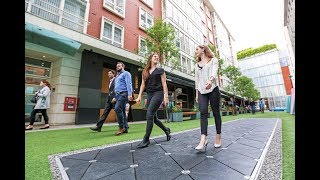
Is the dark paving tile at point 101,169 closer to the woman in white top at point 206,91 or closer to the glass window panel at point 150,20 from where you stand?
the woman in white top at point 206,91

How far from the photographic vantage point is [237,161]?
7.28 ft

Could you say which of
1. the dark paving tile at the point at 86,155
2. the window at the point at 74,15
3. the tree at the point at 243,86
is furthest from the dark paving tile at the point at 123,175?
the tree at the point at 243,86

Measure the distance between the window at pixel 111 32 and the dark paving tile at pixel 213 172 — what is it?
418 inches

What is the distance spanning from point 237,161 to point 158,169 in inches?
40.3

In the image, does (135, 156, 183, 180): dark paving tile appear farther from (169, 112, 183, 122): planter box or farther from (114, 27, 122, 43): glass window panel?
(114, 27, 122, 43): glass window panel

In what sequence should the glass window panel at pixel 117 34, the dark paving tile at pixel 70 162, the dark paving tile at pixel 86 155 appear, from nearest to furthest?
the dark paving tile at pixel 70 162, the dark paving tile at pixel 86 155, the glass window panel at pixel 117 34

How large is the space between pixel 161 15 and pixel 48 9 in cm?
1045

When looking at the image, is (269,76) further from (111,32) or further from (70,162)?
(70,162)

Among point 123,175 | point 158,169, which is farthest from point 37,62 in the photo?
point 158,169

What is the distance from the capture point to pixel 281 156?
7.61ft

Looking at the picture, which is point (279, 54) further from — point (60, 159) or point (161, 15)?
point (60, 159)

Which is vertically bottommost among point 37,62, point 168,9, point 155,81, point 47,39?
point 155,81

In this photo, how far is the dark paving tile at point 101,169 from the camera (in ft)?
6.10
